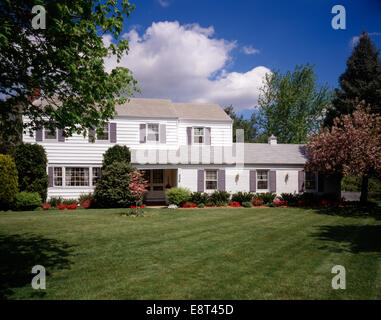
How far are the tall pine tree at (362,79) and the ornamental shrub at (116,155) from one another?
68.1ft

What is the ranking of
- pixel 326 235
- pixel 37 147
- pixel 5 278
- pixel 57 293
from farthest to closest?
pixel 37 147
pixel 326 235
pixel 5 278
pixel 57 293

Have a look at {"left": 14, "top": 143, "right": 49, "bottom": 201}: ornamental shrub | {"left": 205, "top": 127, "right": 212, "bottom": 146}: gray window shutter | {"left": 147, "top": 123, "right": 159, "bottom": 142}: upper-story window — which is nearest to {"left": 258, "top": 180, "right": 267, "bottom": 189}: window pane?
{"left": 205, "top": 127, "right": 212, "bottom": 146}: gray window shutter

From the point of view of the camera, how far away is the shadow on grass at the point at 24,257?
527 cm

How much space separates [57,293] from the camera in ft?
15.6

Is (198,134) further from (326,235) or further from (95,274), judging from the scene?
(95,274)

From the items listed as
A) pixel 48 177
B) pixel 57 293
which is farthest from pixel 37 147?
pixel 57 293

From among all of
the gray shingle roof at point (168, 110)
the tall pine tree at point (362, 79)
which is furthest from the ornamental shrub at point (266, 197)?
the tall pine tree at point (362, 79)

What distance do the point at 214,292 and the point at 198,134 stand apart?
54.7ft

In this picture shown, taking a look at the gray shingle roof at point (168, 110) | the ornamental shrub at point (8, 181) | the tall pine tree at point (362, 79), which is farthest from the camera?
the tall pine tree at point (362, 79)

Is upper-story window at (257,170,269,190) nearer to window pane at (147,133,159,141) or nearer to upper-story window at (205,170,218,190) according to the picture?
upper-story window at (205,170,218,190)

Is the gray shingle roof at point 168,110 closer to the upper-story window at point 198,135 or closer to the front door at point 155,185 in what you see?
the upper-story window at point 198,135

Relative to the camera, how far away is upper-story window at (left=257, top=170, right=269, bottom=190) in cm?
1988

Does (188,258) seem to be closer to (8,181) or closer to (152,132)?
(8,181)

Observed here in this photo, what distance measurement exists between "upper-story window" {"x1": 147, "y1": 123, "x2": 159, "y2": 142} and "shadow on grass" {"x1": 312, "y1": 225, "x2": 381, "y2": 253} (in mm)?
12723
